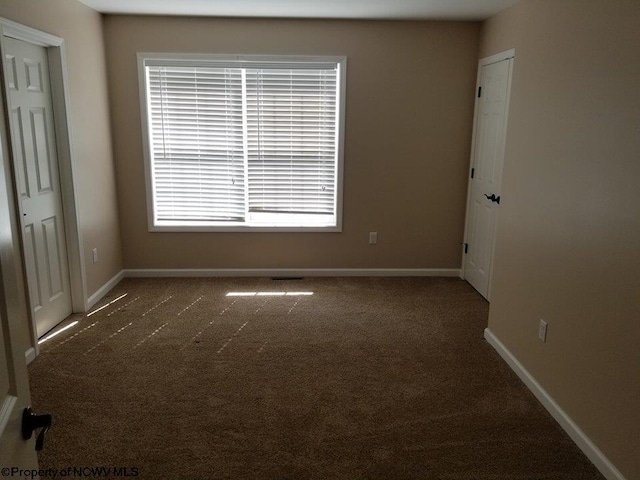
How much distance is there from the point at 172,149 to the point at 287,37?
1564 mm

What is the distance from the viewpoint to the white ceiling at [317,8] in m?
3.88

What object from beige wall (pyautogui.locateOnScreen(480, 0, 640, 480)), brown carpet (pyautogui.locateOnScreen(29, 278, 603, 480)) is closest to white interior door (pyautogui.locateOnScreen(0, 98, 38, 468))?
brown carpet (pyautogui.locateOnScreen(29, 278, 603, 480))

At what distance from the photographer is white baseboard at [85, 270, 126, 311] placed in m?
4.18

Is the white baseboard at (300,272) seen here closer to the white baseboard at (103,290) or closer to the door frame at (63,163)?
the white baseboard at (103,290)

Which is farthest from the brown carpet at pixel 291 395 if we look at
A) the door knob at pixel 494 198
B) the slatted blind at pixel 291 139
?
the slatted blind at pixel 291 139

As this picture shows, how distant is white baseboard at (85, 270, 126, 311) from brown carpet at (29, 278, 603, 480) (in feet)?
0.28

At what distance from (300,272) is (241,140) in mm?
1487

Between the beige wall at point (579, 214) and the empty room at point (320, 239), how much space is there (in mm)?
15

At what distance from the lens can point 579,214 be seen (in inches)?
97.6

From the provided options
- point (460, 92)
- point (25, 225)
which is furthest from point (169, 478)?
point (460, 92)

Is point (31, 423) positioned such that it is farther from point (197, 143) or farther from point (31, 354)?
point (197, 143)

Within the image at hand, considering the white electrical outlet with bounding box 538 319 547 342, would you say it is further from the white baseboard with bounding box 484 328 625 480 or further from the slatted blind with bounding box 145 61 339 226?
the slatted blind with bounding box 145 61 339 226

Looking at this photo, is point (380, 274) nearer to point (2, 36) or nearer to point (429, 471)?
point (429, 471)

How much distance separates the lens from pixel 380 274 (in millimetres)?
5176
